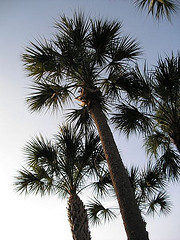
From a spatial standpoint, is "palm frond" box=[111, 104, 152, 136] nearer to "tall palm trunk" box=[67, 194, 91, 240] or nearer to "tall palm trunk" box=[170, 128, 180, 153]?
"tall palm trunk" box=[170, 128, 180, 153]

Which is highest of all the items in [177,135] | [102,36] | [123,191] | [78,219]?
[102,36]

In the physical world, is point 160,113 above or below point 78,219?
above

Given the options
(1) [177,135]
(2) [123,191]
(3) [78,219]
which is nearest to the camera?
(2) [123,191]

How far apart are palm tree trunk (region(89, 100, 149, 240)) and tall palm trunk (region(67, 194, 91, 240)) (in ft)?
6.62

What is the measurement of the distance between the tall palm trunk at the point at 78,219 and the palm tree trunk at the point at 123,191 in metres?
2.02

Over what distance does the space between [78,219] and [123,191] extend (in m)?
2.18

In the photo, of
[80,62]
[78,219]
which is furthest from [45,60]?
[78,219]

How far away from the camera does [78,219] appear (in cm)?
468

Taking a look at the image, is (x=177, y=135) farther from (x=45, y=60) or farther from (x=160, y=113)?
(x=45, y=60)

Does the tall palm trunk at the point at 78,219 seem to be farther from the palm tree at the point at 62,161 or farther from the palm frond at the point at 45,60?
the palm frond at the point at 45,60

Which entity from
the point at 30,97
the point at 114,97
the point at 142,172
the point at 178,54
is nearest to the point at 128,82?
the point at 114,97

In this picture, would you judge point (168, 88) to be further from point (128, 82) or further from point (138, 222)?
point (138, 222)

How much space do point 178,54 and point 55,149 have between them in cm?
443

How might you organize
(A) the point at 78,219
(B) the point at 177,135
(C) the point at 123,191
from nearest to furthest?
(C) the point at 123,191
(B) the point at 177,135
(A) the point at 78,219
